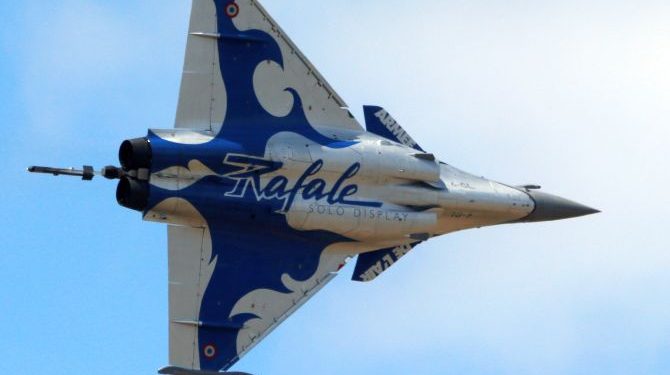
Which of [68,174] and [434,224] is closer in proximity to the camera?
[68,174]

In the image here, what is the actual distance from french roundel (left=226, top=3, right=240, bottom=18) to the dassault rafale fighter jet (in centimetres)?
4

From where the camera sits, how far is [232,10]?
46.1m

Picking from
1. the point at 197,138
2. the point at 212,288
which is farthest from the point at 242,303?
the point at 197,138

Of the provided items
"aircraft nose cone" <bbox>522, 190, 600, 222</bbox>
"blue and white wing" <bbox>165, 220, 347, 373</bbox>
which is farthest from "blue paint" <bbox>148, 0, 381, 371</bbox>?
"aircraft nose cone" <bbox>522, 190, 600, 222</bbox>

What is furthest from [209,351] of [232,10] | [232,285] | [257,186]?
[232,10]

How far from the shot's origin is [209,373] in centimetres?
4562

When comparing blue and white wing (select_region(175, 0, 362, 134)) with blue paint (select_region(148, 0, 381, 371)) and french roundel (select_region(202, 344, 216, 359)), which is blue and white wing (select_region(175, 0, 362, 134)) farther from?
french roundel (select_region(202, 344, 216, 359))

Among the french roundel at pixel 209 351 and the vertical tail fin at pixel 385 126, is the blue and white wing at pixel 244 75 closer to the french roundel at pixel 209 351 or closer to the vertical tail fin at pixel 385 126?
the vertical tail fin at pixel 385 126

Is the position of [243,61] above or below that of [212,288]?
above

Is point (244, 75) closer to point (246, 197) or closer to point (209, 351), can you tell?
point (246, 197)

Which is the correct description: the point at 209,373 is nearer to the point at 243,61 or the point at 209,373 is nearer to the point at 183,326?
the point at 183,326

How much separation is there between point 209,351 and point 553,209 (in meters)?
8.30

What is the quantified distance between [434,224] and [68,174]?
7728 mm

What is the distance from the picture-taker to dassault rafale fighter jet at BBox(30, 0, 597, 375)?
44.8 metres
